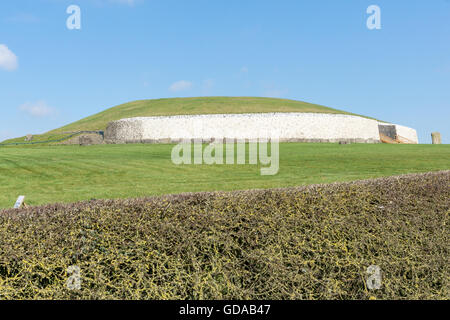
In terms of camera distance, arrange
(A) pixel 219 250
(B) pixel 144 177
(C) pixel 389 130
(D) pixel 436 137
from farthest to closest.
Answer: (C) pixel 389 130, (D) pixel 436 137, (B) pixel 144 177, (A) pixel 219 250

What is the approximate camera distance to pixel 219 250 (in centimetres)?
453

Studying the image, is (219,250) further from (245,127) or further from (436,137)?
(436,137)

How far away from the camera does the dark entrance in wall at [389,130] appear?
6431 cm

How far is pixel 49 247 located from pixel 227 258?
2.04 meters

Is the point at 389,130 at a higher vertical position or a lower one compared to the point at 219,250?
higher

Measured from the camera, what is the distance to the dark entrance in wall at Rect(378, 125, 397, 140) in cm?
6431

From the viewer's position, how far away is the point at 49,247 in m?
4.16

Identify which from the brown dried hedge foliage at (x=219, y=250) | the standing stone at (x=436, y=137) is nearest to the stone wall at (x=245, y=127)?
the standing stone at (x=436, y=137)

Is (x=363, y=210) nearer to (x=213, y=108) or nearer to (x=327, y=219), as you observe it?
(x=327, y=219)

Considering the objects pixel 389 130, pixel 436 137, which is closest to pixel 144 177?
pixel 436 137

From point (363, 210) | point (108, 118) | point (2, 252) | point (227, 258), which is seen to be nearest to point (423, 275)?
point (363, 210)

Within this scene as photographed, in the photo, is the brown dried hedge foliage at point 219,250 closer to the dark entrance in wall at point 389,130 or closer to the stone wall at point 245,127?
the stone wall at point 245,127

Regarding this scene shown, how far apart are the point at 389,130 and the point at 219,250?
67.1 meters

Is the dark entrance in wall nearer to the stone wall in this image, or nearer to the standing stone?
the stone wall
